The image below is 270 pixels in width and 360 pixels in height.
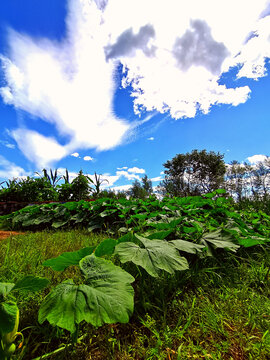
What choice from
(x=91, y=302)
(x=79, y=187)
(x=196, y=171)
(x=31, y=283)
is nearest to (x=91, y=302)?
(x=91, y=302)

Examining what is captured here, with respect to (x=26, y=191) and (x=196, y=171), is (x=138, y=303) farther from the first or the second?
(x=196, y=171)

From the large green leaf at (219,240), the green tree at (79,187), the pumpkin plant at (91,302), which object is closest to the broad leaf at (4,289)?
the pumpkin plant at (91,302)

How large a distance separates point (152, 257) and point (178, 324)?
0.34 meters

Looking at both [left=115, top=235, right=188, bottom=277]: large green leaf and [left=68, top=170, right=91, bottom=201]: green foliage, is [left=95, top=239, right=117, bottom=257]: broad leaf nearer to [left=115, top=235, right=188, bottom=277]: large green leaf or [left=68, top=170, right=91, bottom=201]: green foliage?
[left=115, top=235, right=188, bottom=277]: large green leaf

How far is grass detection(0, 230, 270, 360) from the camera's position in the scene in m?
0.83

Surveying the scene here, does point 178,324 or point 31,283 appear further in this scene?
point 178,324

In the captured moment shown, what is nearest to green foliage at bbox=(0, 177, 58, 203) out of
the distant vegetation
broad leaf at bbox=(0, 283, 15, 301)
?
the distant vegetation

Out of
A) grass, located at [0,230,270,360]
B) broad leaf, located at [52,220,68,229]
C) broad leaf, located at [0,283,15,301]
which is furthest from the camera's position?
broad leaf, located at [52,220,68,229]

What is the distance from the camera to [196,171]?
24.6 m

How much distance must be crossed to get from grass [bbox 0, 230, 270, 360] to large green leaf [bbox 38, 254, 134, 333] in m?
0.20

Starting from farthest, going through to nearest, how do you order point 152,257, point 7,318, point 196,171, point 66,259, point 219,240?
point 196,171, point 219,240, point 152,257, point 66,259, point 7,318

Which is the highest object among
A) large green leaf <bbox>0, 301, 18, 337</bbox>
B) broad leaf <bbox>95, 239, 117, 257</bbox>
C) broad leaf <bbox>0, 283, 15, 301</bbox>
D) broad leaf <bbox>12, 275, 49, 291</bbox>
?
broad leaf <bbox>95, 239, 117, 257</bbox>

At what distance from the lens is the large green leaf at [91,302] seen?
68 centimetres

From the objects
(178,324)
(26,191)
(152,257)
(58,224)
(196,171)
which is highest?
(196,171)
